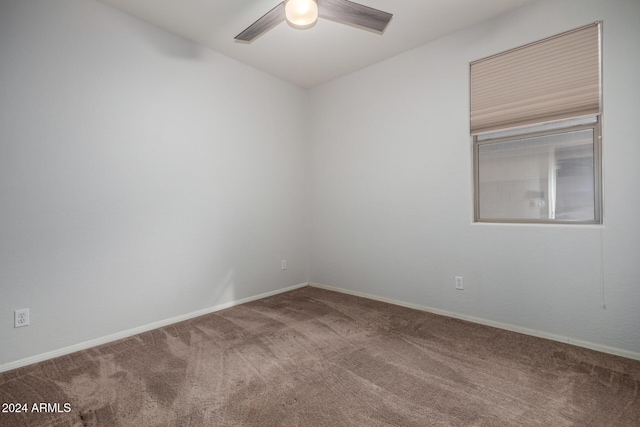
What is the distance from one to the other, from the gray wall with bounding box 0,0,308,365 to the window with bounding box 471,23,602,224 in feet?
8.25

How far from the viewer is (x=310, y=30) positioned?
9.92 ft

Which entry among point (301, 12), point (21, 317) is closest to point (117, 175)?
point (21, 317)

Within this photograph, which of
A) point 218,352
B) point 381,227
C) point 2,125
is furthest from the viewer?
point 381,227

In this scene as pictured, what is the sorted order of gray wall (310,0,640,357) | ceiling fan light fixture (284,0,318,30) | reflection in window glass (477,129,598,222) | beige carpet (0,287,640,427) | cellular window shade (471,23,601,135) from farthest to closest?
reflection in window glass (477,129,598,222) → cellular window shade (471,23,601,135) → gray wall (310,0,640,357) → ceiling fan light fixture (284,0,318,30) → beige carpet (0,287,640,427)

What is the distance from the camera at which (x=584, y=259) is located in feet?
8.04

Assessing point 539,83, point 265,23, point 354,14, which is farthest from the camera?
point 539,83

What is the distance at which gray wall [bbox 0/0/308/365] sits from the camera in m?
2.26

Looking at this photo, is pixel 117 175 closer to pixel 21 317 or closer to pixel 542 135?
pixel 21 317

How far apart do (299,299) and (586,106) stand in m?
3.33

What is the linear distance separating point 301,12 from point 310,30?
42.9 inches

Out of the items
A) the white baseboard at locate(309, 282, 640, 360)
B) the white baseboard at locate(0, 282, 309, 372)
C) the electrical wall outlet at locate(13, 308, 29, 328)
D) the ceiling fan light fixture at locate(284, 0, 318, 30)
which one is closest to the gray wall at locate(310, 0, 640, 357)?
the white baseboard at locate(309, 282, 640, 360)

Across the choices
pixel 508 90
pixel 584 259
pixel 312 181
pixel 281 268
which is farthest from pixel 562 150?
pixel 281 268

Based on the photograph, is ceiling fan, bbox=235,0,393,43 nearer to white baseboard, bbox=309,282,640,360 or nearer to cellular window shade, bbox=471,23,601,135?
cellular window shade, bbox=471,23,601,135

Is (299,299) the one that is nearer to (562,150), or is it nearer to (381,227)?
(381,227)
